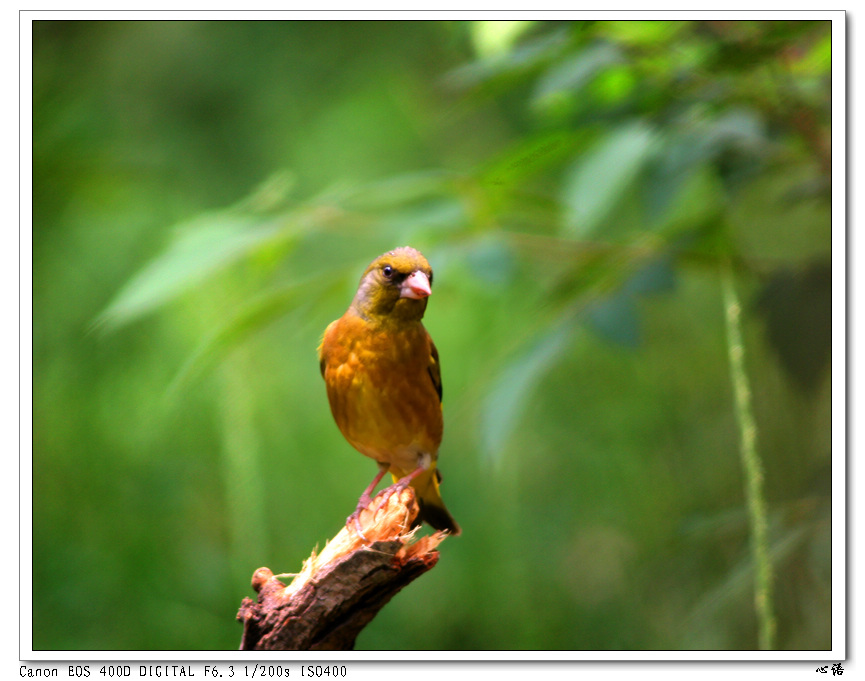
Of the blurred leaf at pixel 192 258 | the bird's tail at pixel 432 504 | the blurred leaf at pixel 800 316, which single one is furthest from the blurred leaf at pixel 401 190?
the blurred leaf at pixel 800 316

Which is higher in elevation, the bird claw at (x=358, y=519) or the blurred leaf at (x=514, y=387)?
the blurred leaf at (x=514, y=387)

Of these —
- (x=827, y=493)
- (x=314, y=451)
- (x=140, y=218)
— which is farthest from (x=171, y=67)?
(x=827, y=493)

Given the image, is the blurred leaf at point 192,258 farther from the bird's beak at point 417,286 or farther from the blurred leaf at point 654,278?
the blurred leaf at point 654,278

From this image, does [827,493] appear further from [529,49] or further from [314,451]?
[314,451]

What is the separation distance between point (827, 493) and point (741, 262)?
2.28ft

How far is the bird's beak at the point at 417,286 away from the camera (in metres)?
1.85

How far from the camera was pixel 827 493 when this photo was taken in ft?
8.05

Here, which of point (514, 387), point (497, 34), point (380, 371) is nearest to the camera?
point (380, 371)

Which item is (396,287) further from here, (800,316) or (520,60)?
(800,316)

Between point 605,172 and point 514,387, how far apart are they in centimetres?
62

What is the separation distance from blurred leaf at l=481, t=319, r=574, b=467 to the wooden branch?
0.32 meters

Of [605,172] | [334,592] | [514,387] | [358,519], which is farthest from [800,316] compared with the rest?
[334,592]

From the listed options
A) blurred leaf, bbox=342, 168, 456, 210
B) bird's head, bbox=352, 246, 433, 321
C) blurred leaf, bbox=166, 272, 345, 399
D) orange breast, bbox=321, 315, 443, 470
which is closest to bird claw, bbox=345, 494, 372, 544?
orange breast, bbox=321, 315, 443, 470

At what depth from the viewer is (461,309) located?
3.86 m
